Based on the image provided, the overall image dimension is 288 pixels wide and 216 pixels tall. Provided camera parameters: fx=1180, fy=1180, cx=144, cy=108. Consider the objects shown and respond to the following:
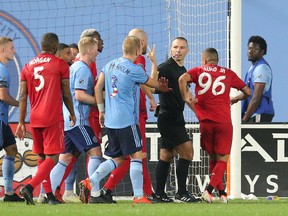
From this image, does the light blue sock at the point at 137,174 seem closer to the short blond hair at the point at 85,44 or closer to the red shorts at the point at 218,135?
the red shorts at the point at 218,135

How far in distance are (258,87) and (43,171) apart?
3.90 m

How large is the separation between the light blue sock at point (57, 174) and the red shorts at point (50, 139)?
463 mm

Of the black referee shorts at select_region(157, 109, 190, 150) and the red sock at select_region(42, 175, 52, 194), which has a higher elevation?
the black referee shorts at select_region(157, 109, 190, 150)

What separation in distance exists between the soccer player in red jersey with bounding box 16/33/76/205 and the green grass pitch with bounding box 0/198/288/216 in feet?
1.98

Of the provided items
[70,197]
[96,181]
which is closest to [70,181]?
[70,197]

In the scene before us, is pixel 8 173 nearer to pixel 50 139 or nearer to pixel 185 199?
pixel 50 139

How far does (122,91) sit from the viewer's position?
12.2 meters

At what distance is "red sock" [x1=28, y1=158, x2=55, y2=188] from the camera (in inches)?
469

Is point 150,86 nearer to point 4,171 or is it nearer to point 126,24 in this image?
point 4,171

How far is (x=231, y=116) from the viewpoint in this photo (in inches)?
560

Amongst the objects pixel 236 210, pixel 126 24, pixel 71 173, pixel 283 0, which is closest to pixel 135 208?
pixel 236 210

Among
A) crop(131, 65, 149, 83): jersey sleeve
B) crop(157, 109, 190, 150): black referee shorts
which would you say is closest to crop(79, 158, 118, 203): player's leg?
crop(157, 109, 190, 150): black referee shorts

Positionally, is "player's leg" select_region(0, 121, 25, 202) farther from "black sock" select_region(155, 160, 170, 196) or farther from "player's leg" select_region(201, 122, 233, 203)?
"player's leg" select_region(201, 122, 233, 203)

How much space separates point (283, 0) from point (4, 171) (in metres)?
6.52
